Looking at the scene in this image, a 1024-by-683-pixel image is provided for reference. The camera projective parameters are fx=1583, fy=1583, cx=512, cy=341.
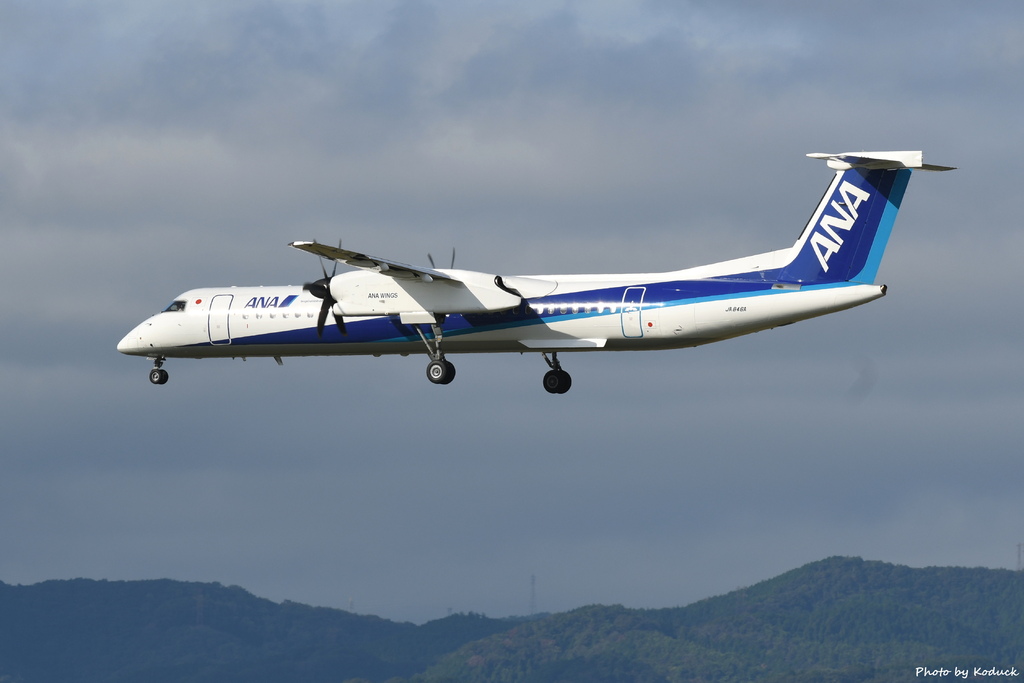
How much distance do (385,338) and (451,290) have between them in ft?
10.6

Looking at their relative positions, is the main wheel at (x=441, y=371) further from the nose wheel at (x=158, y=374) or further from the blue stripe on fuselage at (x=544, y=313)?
the nose wheel at (x=158, y=374)

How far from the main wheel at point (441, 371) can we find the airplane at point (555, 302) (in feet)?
0.15

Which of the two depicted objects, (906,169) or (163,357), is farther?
(163,357)

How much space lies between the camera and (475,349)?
49.9 metres

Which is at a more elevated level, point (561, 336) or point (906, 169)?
point (906, 169)

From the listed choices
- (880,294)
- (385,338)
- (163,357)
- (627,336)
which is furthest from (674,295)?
(163,357)

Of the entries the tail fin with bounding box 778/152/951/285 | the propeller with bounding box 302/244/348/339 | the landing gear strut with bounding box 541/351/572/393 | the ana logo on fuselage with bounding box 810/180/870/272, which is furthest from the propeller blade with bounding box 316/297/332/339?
the ana logo on fuselage with bounding box 810/180/870/272

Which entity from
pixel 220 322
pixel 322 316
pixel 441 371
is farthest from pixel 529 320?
pixel 220 322

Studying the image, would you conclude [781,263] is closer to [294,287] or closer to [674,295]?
[674,295]

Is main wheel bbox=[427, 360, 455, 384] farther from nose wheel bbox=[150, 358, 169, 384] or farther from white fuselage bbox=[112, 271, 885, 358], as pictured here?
nose wheel bbox=[150, 358, 169, 384]

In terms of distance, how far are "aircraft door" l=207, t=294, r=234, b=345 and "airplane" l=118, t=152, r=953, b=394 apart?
33 millimetres

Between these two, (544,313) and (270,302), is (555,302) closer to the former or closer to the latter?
(544,313)

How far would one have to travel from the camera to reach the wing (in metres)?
47.1

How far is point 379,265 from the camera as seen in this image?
48219 millimetres
